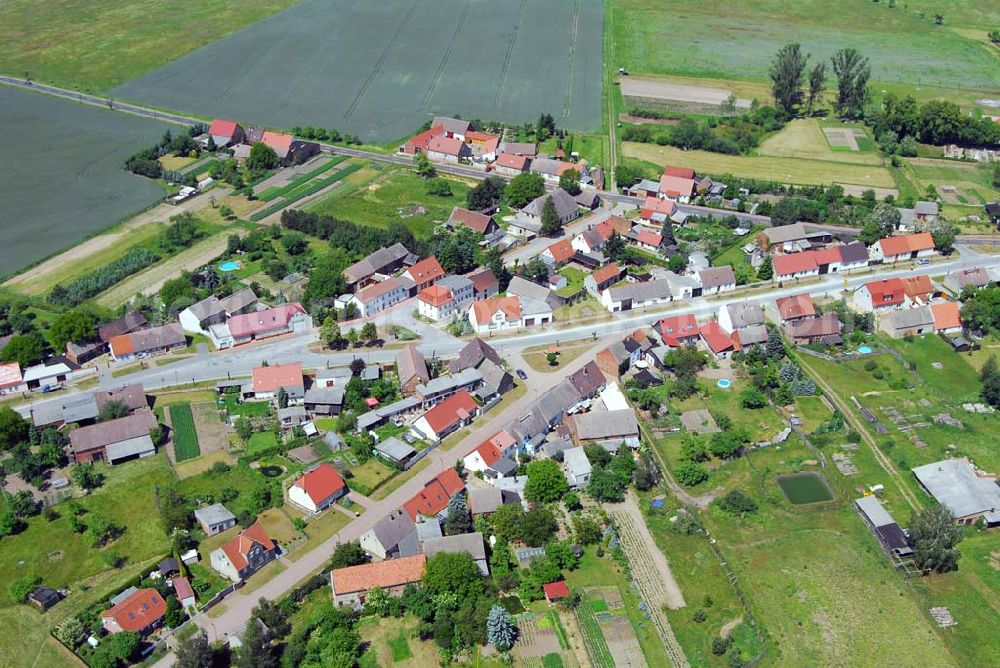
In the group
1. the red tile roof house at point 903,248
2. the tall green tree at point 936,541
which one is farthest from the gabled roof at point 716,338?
the red tile roof house at point 903,248

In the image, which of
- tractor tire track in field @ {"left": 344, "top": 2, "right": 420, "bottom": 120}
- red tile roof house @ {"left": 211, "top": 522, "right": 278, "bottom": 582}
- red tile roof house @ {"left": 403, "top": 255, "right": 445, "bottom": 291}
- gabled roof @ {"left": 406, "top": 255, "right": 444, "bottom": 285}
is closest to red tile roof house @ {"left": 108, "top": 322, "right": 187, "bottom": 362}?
red tile roof house @ {"left": 403, "top": 255, "right": 445, "bottom": 291}

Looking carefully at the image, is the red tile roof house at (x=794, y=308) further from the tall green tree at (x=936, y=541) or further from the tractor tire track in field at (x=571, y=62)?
the tractor tire track in field at (x=571, y=62)

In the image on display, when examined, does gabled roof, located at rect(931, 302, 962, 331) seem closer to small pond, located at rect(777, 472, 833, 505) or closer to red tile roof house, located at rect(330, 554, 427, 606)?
small pond, located at rect(777, 472, 833, 505)

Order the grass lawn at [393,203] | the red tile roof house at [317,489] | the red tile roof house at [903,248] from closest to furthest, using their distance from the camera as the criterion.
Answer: the red tile roof house at [317,489] → the red tile roof house at [903,248] → the grass lawn at [393,203]

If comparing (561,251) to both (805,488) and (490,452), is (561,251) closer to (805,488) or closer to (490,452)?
(490,452)

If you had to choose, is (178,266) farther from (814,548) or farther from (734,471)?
(814,548)

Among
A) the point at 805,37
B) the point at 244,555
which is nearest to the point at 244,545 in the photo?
the point at 244,555
